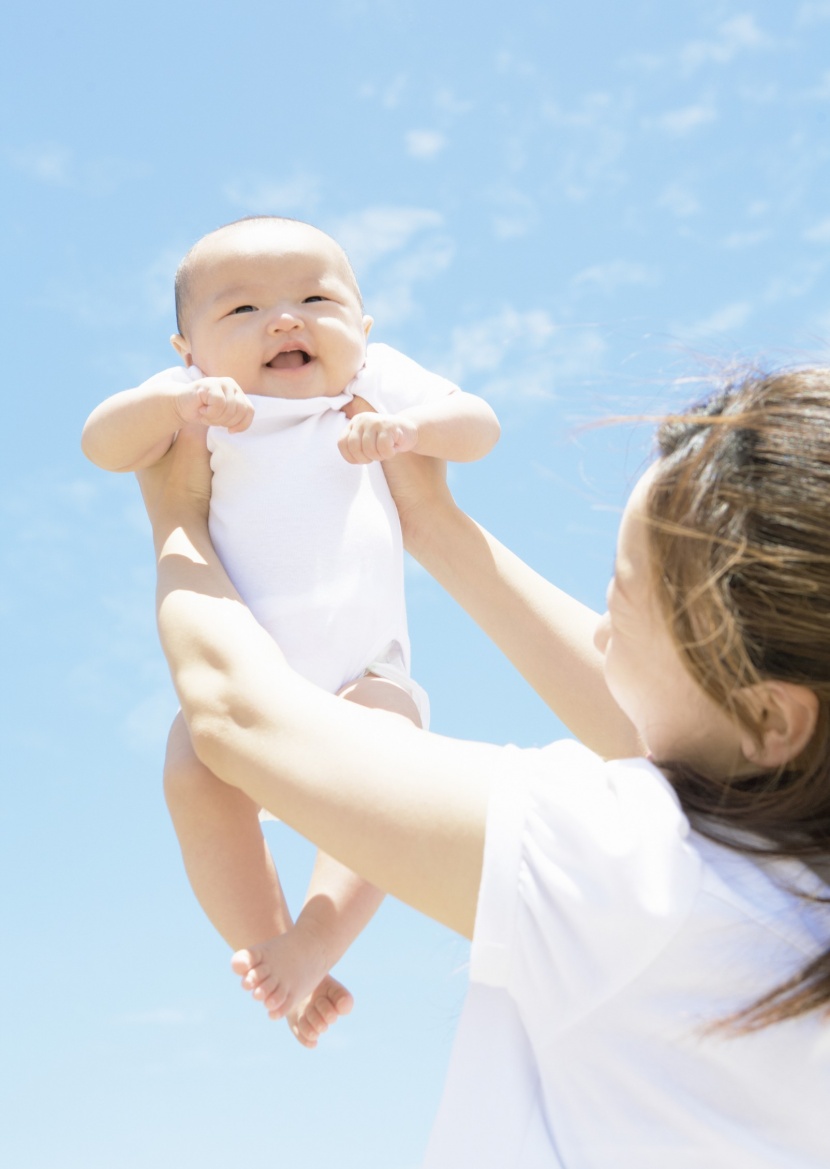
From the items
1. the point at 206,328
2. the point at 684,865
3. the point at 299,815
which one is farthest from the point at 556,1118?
the point at 206,328

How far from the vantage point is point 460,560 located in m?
3.23

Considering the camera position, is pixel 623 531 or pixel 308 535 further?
pixel 308 535

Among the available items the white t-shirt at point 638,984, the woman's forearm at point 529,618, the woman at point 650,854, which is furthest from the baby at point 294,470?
the white t-shirt at point 638,984

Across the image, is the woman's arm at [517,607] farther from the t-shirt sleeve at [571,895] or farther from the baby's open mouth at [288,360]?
the t-shirt sleeve at [571,895]

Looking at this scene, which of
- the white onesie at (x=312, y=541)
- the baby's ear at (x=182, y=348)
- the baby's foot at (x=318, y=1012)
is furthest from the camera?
the baby's ear at (x=182, y=348)

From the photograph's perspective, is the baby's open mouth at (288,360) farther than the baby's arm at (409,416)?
Yes

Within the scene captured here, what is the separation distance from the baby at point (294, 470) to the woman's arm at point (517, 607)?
0.10m

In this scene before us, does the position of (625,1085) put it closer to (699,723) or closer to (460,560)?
(699,723)

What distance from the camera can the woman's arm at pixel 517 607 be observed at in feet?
9.43

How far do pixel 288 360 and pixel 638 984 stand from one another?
2.20 meters

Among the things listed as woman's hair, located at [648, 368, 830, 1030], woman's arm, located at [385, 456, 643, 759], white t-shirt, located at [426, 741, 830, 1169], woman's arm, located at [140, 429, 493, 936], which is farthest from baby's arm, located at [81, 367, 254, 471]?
white t-shirt, located at [426, 741, 830, 1169]

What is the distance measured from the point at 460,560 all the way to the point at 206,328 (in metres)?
0.95

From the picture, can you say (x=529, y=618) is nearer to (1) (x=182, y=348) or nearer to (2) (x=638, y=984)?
(1) (x=182, y=348)

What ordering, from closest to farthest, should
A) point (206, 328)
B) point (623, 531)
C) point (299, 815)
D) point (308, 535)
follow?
point (299, 815)
point (623, 531)
point (308, 535)
point (206, 328)
